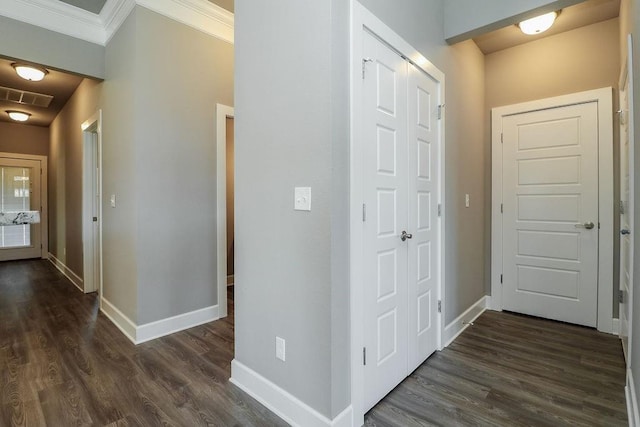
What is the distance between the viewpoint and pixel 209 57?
303cm

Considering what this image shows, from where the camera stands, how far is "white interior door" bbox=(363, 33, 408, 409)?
1.71 m

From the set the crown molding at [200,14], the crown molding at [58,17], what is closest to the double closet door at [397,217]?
the crown molding at [200,14]

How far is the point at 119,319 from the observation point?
2.93 meters

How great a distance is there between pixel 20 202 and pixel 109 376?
6.46m

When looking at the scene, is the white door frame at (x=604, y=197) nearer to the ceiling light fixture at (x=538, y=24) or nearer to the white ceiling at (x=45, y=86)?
the ceiling light fixture at (x=538, y=24)

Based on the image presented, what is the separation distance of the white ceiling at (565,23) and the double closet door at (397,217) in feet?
4.20

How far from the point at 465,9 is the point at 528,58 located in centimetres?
123

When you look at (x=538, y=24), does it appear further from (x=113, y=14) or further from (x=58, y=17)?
(x=58, y=17)

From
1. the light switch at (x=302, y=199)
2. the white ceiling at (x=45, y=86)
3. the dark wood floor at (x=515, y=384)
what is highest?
the white ceiling at (x=45, y=86)

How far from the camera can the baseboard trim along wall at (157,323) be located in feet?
8.65

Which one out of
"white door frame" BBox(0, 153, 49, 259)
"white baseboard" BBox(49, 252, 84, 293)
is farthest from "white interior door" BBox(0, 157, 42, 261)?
"white baseboard" BBox(49, 252, 84, 293)

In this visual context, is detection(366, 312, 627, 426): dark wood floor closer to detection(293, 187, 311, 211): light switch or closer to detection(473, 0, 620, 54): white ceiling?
detection(293, 187, 311, 211): light switch

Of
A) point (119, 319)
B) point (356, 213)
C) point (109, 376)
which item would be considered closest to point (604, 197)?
point (356, 213)

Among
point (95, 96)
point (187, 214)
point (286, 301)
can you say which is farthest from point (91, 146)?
point (286, 301)
